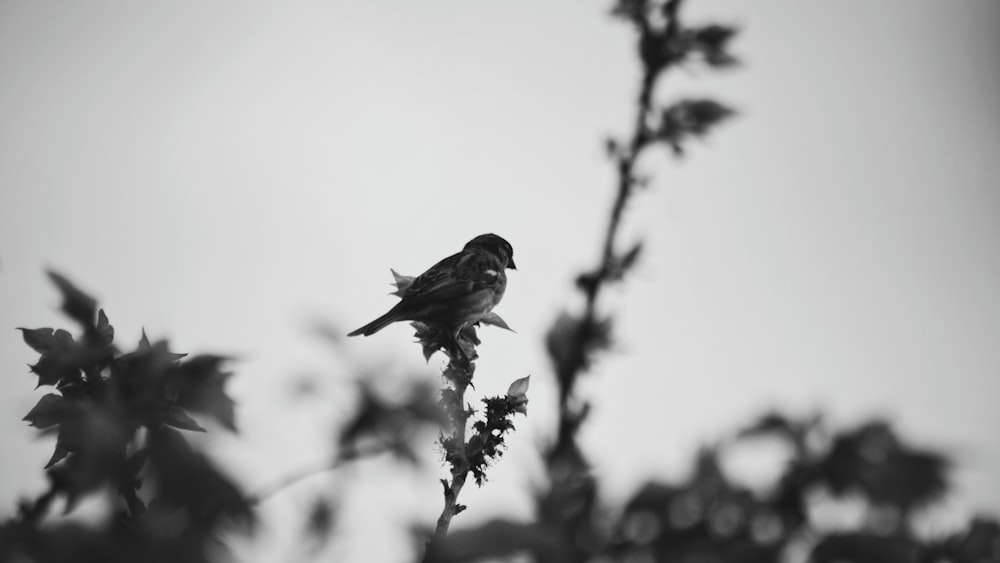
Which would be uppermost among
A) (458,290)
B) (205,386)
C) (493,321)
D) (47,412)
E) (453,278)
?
(453,278)

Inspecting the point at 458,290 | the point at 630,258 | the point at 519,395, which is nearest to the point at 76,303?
the point at 630,258

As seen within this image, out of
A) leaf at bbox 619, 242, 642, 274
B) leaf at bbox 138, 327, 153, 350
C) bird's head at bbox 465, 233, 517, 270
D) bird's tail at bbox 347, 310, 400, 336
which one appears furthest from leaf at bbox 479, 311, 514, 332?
leaf at bbox 619, 242, 642, 274

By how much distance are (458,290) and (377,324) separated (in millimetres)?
1168

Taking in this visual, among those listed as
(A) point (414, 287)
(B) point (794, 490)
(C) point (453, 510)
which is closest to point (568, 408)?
(B) point (794, 490)

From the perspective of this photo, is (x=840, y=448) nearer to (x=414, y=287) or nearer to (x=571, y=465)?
(x=571, y=465)

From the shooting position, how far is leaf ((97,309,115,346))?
6.90ft

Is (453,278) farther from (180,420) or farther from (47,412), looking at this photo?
(180,420)

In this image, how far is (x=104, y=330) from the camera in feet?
7.24

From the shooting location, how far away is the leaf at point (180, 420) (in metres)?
1.84

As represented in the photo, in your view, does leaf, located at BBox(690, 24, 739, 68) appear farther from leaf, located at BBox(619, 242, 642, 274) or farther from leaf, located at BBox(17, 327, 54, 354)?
leaf, located at BBox(17, 327, 54, 354)

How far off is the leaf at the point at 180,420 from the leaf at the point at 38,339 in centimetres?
84

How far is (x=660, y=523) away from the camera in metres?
1.50

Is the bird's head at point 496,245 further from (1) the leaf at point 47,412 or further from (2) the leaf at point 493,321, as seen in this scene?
(1) the leaf at point 47,412

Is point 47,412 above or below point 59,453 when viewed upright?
above
